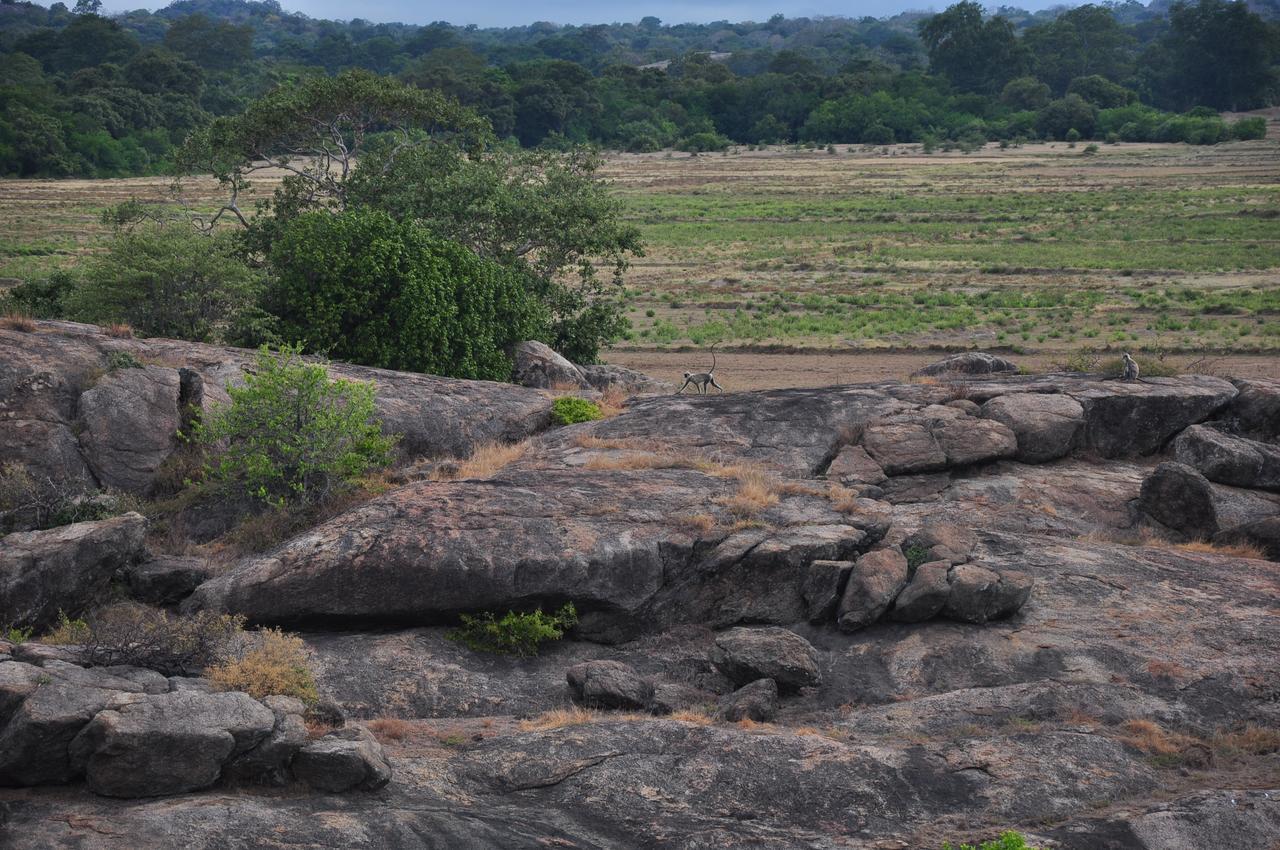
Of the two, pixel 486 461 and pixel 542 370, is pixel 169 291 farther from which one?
pixel 486 461

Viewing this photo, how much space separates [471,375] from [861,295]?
89.9 ft

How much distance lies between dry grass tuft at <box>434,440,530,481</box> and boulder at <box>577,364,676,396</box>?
767cm

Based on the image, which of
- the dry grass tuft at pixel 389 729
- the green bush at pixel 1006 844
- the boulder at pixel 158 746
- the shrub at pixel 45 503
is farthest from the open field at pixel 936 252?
the boulder at pixel 158 746

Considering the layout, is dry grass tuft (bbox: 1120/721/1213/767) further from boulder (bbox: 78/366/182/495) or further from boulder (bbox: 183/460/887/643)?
boulder (bbox: 78/366/182/495)

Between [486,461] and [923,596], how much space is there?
842 centimetres

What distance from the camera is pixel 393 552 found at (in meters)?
17.5

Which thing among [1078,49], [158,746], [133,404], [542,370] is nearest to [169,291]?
[133,404]

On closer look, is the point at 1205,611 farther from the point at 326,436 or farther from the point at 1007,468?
the point at 326,436

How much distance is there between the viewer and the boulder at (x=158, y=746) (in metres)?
11.7

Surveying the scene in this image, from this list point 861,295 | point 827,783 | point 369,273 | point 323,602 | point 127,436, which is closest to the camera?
point 827,783

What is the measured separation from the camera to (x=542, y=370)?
102 ft

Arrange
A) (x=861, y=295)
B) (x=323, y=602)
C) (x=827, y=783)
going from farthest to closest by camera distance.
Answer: (x=861, y=295) < (x=323, y=602) < (x=827, y=783)

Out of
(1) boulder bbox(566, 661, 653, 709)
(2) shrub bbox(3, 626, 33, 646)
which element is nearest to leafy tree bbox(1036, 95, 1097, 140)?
(1) boulder bbox(566, 661, 653, 709)

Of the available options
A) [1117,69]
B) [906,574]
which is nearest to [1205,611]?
[906,574]
